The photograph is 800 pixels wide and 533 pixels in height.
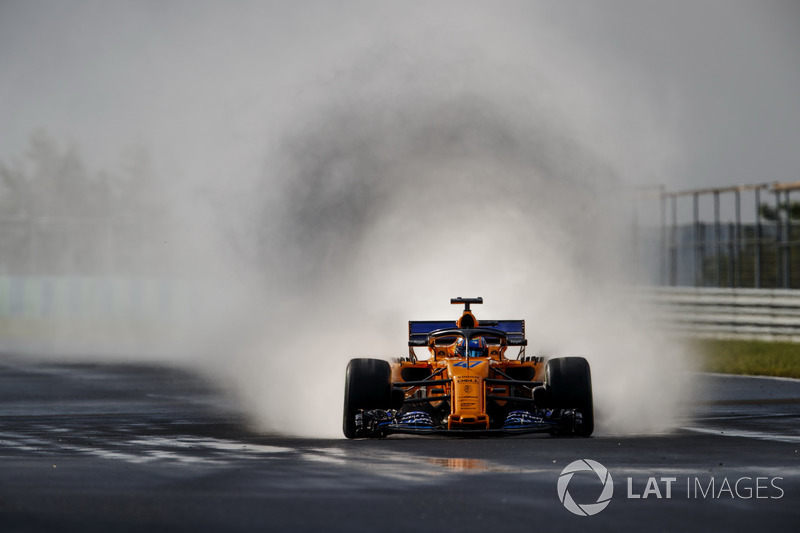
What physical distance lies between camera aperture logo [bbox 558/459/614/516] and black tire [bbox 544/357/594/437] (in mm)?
2366

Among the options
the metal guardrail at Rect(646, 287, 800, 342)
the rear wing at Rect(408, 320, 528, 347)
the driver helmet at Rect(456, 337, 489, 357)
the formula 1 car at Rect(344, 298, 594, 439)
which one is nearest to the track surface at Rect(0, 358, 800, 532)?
the formula 1 car at Rect(344, 298, 594, 439)

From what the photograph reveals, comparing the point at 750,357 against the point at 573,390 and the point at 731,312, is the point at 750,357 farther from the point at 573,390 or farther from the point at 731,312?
the point at 573,390

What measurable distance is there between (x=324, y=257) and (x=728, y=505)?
2138 centimetres

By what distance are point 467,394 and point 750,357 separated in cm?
1860

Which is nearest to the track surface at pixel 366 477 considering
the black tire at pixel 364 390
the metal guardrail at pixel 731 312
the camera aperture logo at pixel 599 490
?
the camera aperture logo at pixel 599 490

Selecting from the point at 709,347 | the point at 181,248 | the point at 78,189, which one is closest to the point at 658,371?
the point at 709,347

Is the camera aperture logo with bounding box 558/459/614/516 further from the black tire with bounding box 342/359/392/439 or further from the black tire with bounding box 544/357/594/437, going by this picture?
the black tire with bounding box 342/359/392/439

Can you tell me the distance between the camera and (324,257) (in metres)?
30.9

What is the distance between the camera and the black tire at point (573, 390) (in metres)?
14.9

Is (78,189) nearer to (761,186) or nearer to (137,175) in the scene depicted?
(137,175)

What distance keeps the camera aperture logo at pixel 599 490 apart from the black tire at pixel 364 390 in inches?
122

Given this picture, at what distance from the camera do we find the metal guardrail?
37.7 metres

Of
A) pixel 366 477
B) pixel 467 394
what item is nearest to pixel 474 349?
pixel 467 394

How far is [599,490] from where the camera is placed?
10602mm
